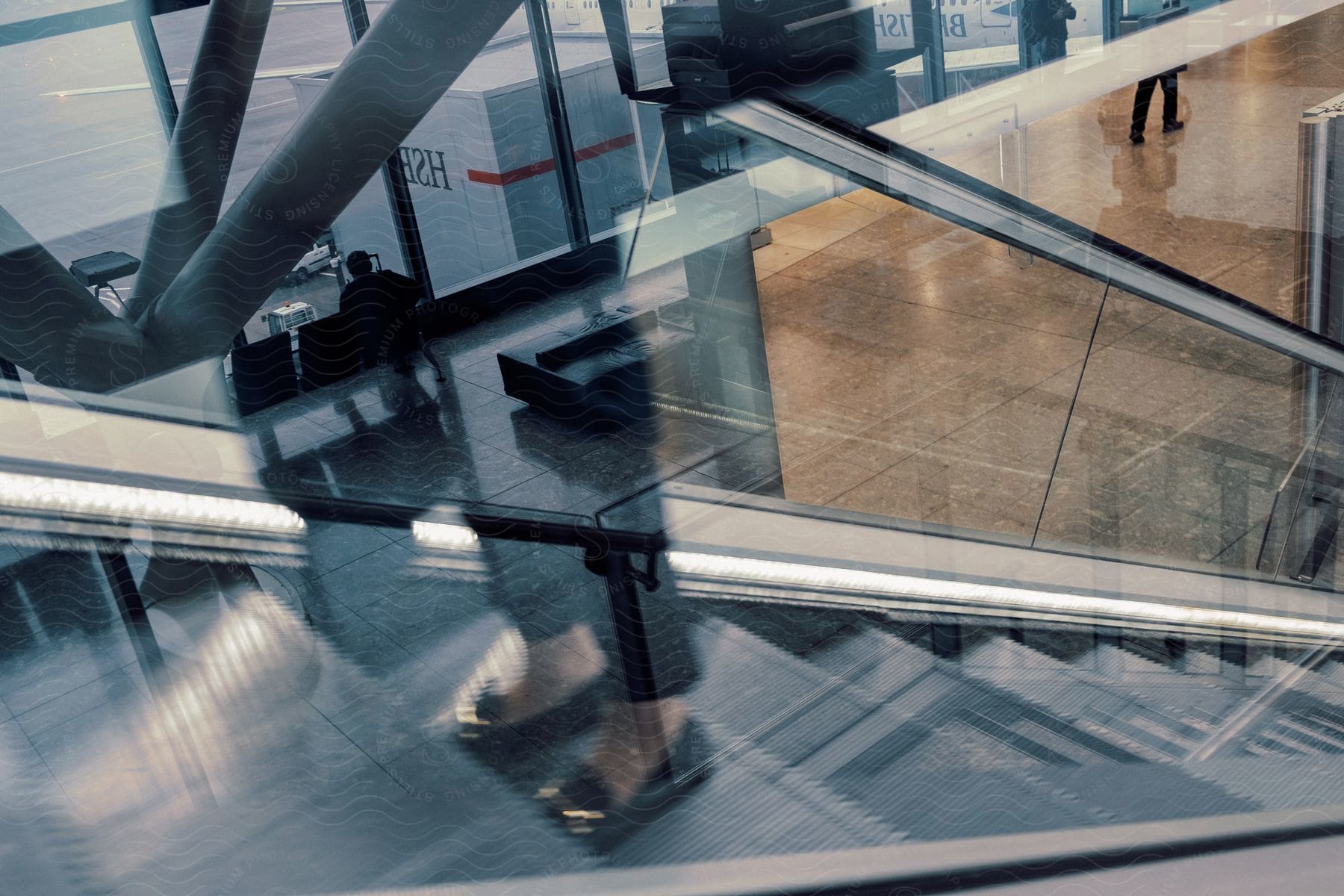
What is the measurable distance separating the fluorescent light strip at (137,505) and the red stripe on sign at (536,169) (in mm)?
993

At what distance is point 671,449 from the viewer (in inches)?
70.4

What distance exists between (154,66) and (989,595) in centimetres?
163

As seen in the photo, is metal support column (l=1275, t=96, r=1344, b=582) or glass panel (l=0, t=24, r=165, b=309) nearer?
metal support column (l=1275, t=96, r=1344, b=582)

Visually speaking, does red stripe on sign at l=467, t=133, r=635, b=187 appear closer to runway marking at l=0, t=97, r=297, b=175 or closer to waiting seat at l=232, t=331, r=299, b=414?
runway marking at l=0, t=97, r=297, b=175

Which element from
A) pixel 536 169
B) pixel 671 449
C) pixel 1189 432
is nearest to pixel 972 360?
pixel 1189 432

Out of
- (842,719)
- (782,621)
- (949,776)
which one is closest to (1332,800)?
(949,776)

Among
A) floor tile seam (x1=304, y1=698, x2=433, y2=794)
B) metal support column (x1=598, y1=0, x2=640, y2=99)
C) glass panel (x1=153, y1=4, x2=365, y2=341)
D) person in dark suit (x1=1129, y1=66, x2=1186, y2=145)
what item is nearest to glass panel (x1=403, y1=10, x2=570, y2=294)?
glass panel (x1=153, y1=4, x2=365, y2=341)

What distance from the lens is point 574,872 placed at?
0.75 meters

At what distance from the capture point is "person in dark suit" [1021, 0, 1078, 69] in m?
2.18

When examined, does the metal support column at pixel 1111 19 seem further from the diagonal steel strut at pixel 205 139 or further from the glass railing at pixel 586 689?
the diagonal steel strut at pixel 205 139

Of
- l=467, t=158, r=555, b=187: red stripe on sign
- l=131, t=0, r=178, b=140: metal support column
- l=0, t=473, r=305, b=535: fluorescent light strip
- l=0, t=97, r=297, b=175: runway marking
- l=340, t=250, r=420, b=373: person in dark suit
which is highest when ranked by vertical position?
l=131, t=0, r=178, b=140: metal support column

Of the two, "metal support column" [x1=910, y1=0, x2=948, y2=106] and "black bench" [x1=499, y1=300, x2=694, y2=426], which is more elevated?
"metal support column" [x1=910, y1=0, x2=948, y2=106]

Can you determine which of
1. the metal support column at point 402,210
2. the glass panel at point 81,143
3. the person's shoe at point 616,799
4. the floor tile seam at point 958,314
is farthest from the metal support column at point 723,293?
the glass panel at point 81,143

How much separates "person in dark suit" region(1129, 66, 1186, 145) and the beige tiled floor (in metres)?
0.03
